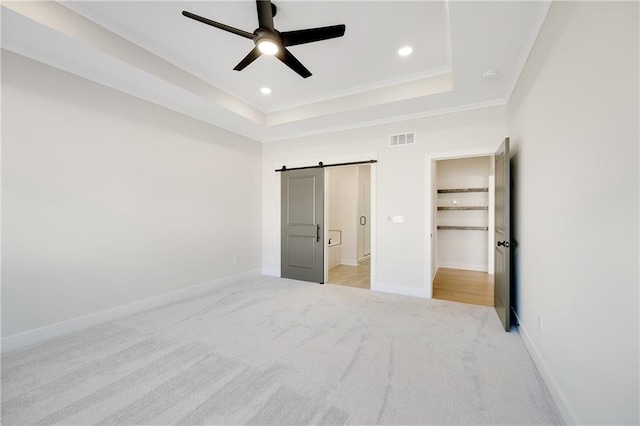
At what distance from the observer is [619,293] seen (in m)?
1.22

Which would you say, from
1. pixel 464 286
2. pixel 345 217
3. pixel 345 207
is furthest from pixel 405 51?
pixel 345 217

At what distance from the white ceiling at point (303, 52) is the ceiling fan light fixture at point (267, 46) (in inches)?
16.0

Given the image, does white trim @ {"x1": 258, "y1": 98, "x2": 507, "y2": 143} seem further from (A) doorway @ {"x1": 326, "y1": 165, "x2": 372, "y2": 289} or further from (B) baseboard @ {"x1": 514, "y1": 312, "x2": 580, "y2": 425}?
(B) baseboard @ {"x1": 514, "y1": 312, "x2": 580, "y2": 425}

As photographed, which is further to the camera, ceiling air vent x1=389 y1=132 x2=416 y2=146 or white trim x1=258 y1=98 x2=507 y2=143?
ceiling air vent x1=389 y1=132 x2=416 y2=146

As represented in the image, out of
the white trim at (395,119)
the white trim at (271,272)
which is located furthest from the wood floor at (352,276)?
the white trim at (395,119)

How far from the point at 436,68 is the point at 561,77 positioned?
5.88 feet

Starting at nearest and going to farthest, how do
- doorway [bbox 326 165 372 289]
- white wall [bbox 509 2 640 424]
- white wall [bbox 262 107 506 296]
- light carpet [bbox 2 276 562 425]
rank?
white wall [bbox 509 2 640 424] → light carpet [bbox 2 276 562 425] → white wall [bbox 262 107 506 296] → doorway [bbox 326 165 372 289]

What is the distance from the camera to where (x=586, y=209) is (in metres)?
1.52

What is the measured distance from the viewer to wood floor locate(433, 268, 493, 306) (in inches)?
164

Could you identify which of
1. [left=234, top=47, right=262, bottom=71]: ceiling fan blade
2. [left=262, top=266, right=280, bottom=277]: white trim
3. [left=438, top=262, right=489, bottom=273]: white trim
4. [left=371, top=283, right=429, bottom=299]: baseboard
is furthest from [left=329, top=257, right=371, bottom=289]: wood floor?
[left=234, top=47, right=262, bottom=71]: ceiling fan blade

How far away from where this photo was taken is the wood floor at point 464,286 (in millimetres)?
4160

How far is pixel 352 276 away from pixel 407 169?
102 inches

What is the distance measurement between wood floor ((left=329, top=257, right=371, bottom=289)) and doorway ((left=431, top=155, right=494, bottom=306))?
1532mm

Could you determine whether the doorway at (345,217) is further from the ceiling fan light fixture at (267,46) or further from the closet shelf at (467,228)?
the ceiling fan light fixture at (267,46)
